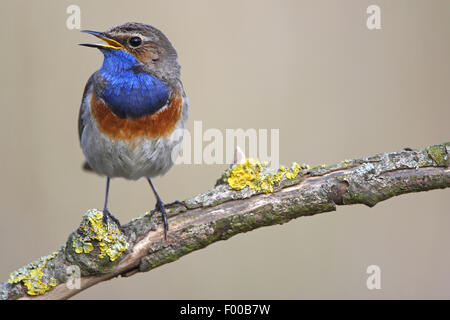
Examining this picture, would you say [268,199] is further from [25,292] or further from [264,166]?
[25,292]

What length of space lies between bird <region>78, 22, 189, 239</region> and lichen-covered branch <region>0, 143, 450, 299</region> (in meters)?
0.54

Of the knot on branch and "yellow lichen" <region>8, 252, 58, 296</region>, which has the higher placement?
the knot on branch

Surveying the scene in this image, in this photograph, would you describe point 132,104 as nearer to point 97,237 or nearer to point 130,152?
point 130,152

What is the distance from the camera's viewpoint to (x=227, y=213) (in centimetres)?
315

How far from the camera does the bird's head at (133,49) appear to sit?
146 inches

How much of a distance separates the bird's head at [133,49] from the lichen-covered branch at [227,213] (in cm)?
119

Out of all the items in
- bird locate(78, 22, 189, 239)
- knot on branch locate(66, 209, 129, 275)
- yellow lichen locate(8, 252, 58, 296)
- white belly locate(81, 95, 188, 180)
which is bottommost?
yellow lichen locate(8, 252, 58, 296)

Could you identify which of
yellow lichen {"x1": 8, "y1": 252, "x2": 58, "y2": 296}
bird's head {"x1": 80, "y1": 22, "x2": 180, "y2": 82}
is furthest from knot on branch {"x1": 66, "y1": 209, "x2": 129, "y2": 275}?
bird's head {"x1": 80, "y1": 22, "x2": 180, "y2": 82}

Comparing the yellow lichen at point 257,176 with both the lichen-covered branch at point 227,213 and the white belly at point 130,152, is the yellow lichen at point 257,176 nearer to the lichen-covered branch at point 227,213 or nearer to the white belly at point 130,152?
the lichen-covered branch at point 227,213

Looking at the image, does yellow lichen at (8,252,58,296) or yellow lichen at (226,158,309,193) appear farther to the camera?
yellow lichen at (226,158,309,193)

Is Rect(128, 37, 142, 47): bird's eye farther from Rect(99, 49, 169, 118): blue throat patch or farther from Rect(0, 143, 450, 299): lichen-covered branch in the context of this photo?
Rect(0, 143, 450, 299): lichen-covered branch

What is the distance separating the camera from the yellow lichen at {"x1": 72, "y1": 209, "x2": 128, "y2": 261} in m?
3.03

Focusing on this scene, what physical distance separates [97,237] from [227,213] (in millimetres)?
846

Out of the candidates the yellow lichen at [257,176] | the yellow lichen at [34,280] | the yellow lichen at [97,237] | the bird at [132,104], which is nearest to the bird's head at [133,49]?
the bird at [132,104]
